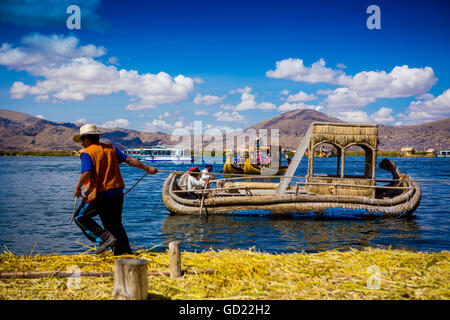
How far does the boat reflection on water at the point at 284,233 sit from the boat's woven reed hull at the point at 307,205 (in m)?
0.35

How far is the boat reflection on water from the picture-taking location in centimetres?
1220

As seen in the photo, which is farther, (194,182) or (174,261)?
(194,182)

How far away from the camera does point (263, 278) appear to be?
522cm

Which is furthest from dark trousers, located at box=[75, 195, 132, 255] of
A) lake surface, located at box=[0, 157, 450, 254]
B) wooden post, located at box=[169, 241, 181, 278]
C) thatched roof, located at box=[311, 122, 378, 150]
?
thatched roof, located at box=[311, 122, 378, 150]

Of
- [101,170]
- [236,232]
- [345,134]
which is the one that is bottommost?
[236,232]

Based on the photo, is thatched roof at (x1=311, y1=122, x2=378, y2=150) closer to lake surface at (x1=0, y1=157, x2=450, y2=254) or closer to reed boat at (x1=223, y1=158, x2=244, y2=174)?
lake surface at (x1=0, y1=157, x2=450, y2=254)

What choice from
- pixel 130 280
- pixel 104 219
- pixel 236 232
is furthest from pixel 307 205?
pixel 130 280

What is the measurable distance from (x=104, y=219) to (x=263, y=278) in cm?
278

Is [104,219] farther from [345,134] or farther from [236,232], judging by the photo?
[345,134]

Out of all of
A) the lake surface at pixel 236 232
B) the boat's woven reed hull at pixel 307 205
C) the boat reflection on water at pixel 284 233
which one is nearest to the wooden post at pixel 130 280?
the lake surface at pixel 236 232

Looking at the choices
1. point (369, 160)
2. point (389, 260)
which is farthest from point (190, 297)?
point (369, 160)

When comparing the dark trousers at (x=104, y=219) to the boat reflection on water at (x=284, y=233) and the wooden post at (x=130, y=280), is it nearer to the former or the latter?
the wooden post at (x=130, y=280)

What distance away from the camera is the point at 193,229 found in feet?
47.6
